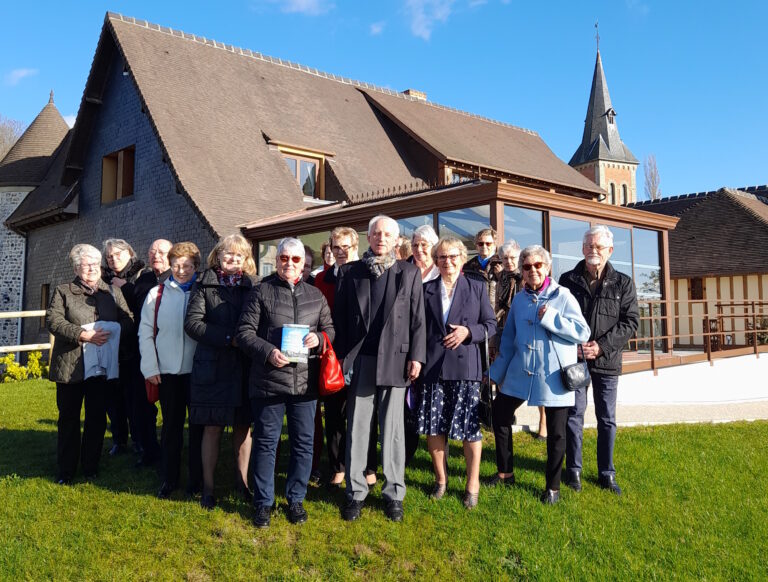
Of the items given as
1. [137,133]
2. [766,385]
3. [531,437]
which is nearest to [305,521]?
[531,437]

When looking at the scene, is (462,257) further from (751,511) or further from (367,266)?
(751,511)

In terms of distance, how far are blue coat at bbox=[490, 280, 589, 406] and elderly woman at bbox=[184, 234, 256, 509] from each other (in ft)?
6.14

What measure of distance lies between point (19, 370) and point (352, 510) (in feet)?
32.3

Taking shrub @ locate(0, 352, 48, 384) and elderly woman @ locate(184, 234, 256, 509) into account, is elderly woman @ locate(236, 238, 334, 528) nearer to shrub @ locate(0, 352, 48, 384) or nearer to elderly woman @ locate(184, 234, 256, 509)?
elderly woman @ locate(184, 234, 256, 509)

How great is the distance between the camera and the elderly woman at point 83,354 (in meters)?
4.71

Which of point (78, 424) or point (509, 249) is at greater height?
point (509, 249)

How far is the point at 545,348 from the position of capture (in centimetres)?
433

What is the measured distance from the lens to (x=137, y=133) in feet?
48.8

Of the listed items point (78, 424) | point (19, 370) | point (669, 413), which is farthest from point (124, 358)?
point (19, 370)

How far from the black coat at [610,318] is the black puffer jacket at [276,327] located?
6.49ft

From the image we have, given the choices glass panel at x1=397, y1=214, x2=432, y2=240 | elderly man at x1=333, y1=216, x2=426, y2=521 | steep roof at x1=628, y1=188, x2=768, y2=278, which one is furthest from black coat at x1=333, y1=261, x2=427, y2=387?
steep roof at x1=628, y1=188, x2=768, y2=278

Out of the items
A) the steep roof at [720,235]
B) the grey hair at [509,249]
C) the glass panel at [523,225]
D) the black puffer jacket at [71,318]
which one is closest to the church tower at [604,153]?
the steep roof at [720,235]

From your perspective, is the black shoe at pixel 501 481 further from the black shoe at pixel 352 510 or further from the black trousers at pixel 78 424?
the black trousers at pixel 78 424

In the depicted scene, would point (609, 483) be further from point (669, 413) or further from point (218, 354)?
point (669, 413)
